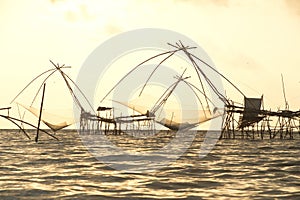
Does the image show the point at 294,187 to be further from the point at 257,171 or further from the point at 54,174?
the point at 54,174

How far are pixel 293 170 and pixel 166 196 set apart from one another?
21.1 ft

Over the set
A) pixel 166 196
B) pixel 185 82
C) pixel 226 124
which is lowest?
pixel 166 196

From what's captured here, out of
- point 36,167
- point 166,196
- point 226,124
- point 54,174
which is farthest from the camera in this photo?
point 226,124

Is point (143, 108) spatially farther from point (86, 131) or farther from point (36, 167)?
point (36, 167)

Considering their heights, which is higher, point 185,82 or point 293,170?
point 185,82

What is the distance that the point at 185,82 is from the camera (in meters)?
30.1

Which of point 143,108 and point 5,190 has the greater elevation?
point 143,108

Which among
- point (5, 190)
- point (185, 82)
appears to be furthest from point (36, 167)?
point (185, 82)

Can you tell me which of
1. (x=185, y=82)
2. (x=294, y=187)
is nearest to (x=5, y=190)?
(x=294, y=187)

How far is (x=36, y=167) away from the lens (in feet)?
49.8

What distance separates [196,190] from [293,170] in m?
5.41

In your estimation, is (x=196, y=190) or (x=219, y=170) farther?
(x=219, y=170)

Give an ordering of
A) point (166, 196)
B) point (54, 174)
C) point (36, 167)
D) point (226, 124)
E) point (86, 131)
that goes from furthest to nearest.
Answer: point (86, 131), point (226, 124), point (36, 167), point (54, 174), point (166, 196)

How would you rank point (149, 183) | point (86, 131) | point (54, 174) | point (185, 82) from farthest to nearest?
1. point (86, 131)
2. point (185, 82)
3. point (54, 174)
4. point (149, 183)
